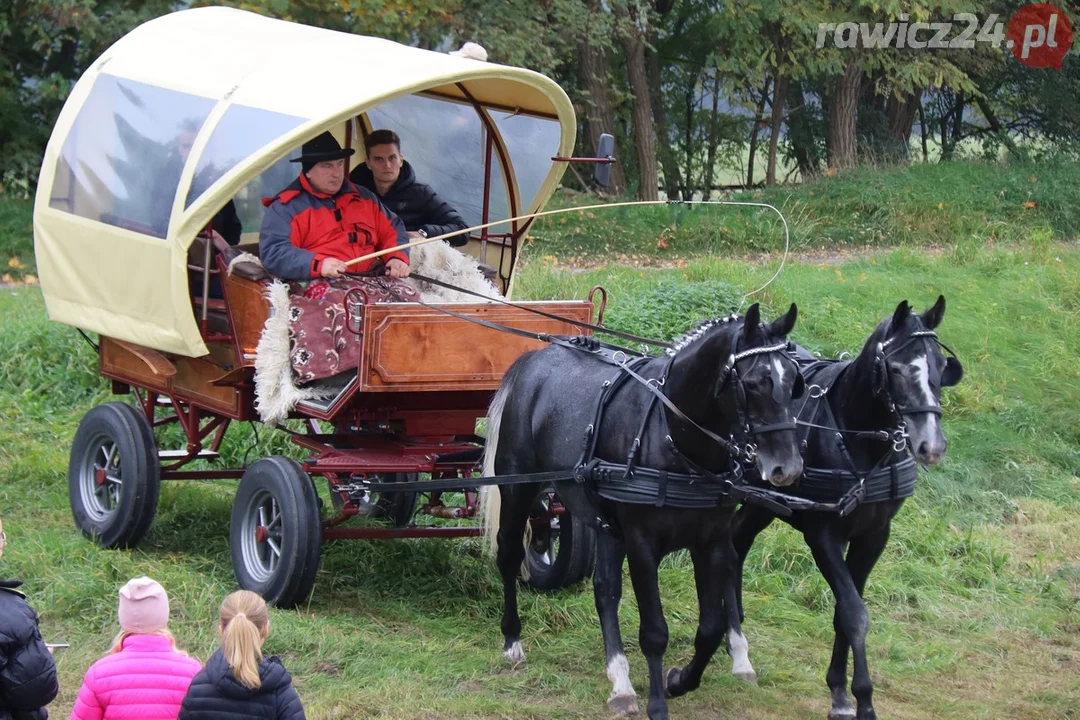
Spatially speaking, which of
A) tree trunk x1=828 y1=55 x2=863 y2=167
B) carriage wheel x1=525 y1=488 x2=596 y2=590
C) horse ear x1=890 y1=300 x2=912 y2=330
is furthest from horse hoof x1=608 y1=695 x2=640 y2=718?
tree trunk x1=828 y1=55 x2=863 y2=167

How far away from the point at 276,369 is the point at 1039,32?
15886mm

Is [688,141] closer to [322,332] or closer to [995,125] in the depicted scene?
[995,125]

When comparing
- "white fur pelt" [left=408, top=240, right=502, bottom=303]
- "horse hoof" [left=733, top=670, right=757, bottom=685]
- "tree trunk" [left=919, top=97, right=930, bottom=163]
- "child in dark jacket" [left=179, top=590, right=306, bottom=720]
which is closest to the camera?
"child in dark jacket" [left=179, top=590, right=306, bottom=720]

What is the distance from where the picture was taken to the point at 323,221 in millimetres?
6332

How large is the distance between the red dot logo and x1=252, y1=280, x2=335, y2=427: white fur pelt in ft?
50.2

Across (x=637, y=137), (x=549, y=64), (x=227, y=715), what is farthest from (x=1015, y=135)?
(x=227, y=715)

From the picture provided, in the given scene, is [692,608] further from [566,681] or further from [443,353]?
[443,353]

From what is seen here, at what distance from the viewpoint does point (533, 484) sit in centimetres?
582

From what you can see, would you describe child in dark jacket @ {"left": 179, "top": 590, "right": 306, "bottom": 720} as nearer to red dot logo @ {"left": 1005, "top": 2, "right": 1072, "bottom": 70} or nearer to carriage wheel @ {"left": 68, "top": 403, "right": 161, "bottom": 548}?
carriage wheel @ {"left": 68, "top": 403, "right": 161, "bottom": 548}

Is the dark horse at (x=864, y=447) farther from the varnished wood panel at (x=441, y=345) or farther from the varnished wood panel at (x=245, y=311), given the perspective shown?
the varnished wood panel at (x=245, y=311)

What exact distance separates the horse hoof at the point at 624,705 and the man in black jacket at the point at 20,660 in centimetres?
238

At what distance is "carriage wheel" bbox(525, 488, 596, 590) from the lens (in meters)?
6.54

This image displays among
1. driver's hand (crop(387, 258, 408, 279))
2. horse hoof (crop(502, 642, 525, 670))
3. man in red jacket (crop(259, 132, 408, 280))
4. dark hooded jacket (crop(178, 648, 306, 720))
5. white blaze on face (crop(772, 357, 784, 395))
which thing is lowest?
horse hoof (crop(502, 642, 525, 670))

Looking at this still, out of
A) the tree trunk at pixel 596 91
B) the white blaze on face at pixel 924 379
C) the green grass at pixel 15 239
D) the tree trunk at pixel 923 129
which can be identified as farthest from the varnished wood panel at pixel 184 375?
the tree trunk at pixel 923 129
